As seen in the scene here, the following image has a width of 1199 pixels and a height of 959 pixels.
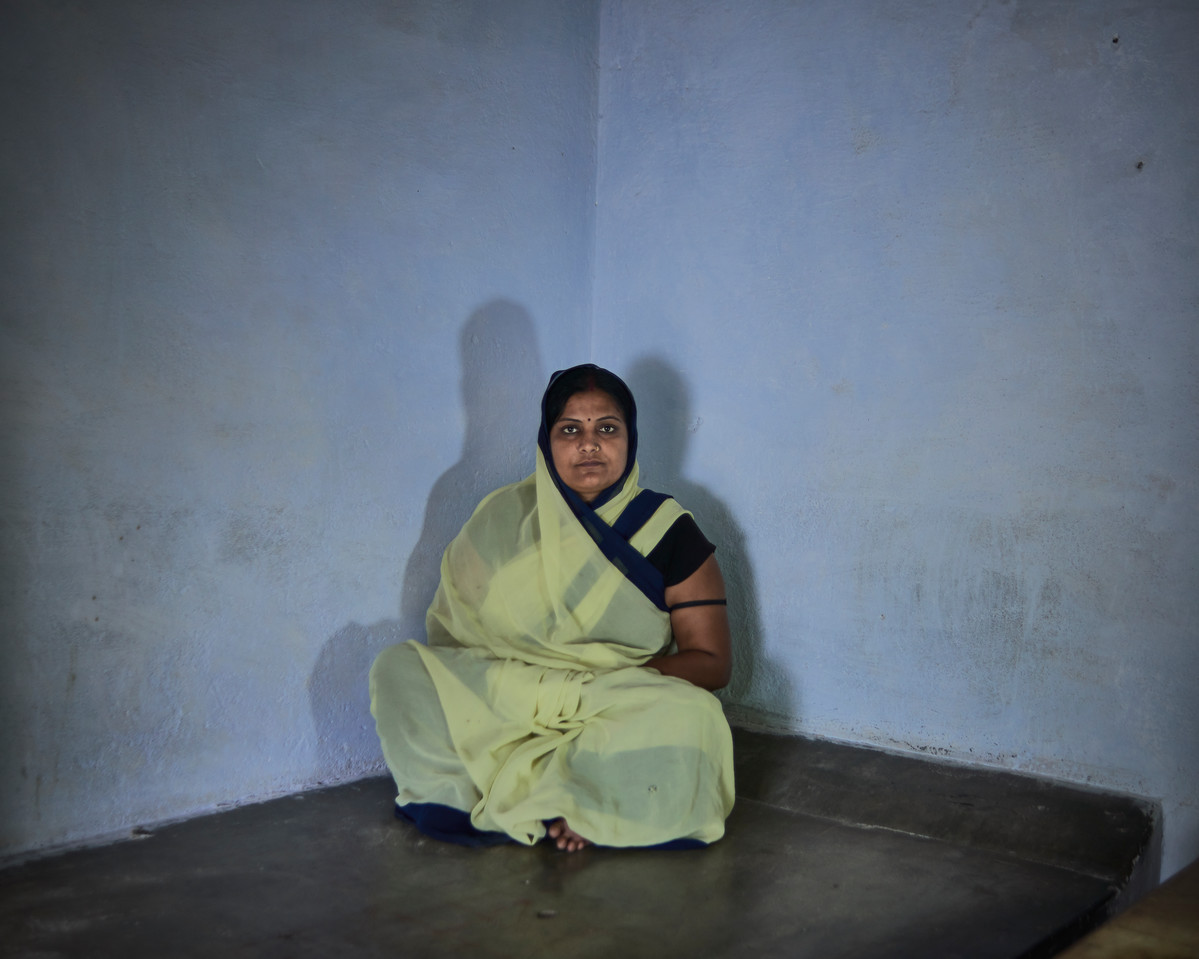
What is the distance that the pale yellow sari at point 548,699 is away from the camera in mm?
2379

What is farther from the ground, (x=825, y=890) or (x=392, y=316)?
(x=392, y=316)

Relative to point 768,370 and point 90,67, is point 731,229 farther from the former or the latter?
point 90,67

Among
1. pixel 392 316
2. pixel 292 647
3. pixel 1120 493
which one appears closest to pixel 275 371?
pixel 392 316

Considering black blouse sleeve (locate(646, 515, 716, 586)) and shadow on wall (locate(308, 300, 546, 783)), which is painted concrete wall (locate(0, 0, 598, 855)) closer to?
shadow on wall (locate(308, 300, 546, 783))

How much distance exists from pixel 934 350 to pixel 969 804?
1.29m

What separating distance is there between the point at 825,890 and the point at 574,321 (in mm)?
2175

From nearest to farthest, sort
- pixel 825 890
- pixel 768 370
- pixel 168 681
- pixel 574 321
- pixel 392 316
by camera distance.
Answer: pixel 825 890, pixel 168 681, pixel 392 316, pixel 768 370, pixel 574 321

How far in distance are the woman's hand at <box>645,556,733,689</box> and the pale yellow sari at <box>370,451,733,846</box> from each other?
0.18 ft

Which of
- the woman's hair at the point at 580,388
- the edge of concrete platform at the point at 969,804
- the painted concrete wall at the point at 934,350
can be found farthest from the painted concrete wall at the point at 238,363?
the edge of concrete platform at the point at 969,804

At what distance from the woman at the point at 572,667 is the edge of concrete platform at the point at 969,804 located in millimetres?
380

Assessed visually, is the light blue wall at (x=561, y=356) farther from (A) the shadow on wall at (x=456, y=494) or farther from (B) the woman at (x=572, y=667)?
(B) the woman at (x=572, y=667)

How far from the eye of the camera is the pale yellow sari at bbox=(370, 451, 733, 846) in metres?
2.38

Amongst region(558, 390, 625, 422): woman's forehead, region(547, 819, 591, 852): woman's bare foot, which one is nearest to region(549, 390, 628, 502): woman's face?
region(558, 390, 625, 422): woman's forehead

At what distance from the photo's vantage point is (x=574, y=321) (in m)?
3.58
